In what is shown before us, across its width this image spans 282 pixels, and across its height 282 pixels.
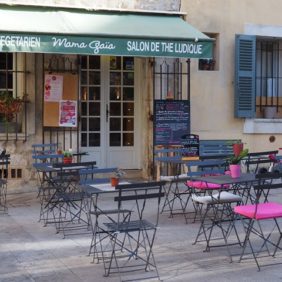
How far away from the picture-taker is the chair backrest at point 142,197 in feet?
17.8

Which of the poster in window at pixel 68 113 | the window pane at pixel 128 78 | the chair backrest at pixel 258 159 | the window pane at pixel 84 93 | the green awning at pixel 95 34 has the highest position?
the green awning at pixel 95 34

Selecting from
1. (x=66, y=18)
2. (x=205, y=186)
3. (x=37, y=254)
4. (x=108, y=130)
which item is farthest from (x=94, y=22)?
(x=37, y=254)

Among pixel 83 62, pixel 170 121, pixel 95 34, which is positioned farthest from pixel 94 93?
pixel 95 34

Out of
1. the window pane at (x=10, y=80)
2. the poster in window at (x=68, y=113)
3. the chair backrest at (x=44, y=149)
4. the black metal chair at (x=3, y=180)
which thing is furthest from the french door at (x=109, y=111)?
the black metal chair at (x=3, y=180)

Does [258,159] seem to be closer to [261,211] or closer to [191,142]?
[261,211]

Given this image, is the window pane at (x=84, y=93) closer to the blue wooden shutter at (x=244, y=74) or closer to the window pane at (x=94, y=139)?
the window pane at (x=94, y=139)

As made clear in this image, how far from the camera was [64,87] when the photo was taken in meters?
10.9

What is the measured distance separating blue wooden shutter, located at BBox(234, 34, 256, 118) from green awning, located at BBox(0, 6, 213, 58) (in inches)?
64.2

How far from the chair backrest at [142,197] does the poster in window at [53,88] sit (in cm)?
251

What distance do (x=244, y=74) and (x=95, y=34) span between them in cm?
380

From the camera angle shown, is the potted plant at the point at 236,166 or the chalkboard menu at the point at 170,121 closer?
the potted plant at the point at 236,166

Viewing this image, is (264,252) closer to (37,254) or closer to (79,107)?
(37,254)

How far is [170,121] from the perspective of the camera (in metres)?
11.5

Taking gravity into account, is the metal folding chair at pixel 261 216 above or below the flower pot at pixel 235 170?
below
